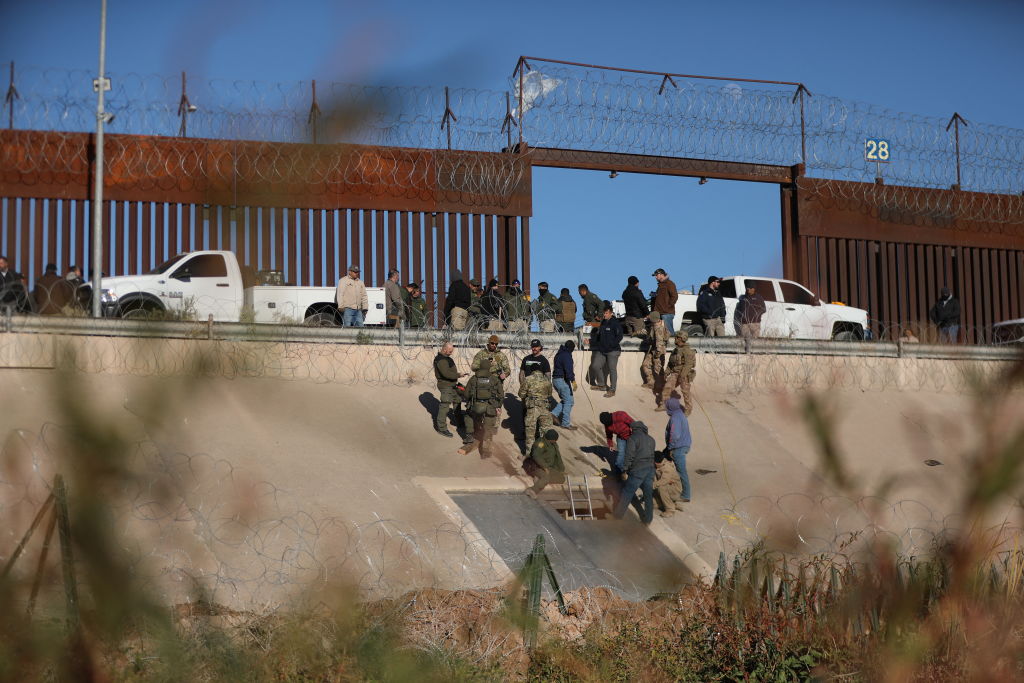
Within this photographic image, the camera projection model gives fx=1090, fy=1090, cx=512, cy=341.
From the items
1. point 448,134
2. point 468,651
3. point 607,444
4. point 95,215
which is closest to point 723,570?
point 468,651

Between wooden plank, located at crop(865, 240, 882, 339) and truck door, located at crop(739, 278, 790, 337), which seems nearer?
truck door, located at crop(739, 278, 790, 337)

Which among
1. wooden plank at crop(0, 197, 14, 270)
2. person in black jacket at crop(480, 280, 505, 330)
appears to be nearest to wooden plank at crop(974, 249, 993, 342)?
person in black jacket at crop(480, 280, 505, 330)

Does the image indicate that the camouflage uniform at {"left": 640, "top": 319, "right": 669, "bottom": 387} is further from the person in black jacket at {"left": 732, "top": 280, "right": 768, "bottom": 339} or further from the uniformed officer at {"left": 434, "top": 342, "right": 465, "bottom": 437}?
the uniformed officer at {"left": 434, "top": 342, "right": 465, "bottom": 437}

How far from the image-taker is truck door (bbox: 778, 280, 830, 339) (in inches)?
803

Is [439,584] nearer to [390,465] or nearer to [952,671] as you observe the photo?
[390,465]

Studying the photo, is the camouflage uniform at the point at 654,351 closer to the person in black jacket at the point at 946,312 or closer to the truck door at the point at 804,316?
the truck door at the point at 804,316

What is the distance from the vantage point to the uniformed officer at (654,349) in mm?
17453

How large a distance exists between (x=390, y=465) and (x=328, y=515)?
10.5 feet

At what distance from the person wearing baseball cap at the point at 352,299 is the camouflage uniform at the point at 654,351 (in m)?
4.69

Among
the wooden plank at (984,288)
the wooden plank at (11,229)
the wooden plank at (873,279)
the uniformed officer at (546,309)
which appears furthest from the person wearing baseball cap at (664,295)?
the wooden plank at (11,229)

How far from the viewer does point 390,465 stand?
13.5 metres

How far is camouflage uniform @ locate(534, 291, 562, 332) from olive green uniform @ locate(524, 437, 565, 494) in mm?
5212

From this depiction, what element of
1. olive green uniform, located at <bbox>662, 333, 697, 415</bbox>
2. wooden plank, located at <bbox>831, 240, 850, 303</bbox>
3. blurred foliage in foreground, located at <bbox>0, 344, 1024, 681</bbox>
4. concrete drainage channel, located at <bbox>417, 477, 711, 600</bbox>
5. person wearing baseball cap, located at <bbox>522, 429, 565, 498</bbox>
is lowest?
concrete drainage channel, located at <bbox>417, 477, 711, 600</bbox>

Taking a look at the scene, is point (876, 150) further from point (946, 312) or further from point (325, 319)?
point (325, 319)
